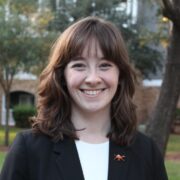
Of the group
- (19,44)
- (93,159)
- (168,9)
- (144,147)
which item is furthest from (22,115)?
(93,159)

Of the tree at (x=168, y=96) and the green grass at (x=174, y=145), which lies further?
the green grass at (x=174, y=145)

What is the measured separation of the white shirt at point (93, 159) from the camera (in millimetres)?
2501

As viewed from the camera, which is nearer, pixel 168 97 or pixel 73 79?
pixel 73 79

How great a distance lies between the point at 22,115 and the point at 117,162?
23.9 metres

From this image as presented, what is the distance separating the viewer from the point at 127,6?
2875cm

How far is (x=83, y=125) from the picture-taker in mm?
2617

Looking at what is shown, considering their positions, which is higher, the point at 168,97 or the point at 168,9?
the point at 168,9

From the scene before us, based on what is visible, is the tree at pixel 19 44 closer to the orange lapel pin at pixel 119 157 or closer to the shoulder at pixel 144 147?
the shoulder at pixel 144 147

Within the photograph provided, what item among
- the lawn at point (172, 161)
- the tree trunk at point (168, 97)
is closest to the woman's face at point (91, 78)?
the tree trunk at point (168, 97)

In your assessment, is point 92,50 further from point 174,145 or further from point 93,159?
point 174,145

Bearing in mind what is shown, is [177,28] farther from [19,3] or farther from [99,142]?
[19,3]

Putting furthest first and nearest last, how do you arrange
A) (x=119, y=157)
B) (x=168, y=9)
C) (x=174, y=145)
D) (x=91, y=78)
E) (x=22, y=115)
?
1. (x=22, y=115)
2. (x=174, y=145)
3. (x=168, y=9)
4. (x=119, y=157)
5. (x=91, y=78)

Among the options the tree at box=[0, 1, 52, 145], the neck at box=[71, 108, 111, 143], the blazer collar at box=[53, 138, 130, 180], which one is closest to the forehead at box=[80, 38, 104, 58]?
the neck at box=[71, 108, 111, 143]

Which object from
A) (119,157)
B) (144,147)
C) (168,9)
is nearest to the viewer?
(119,157)
